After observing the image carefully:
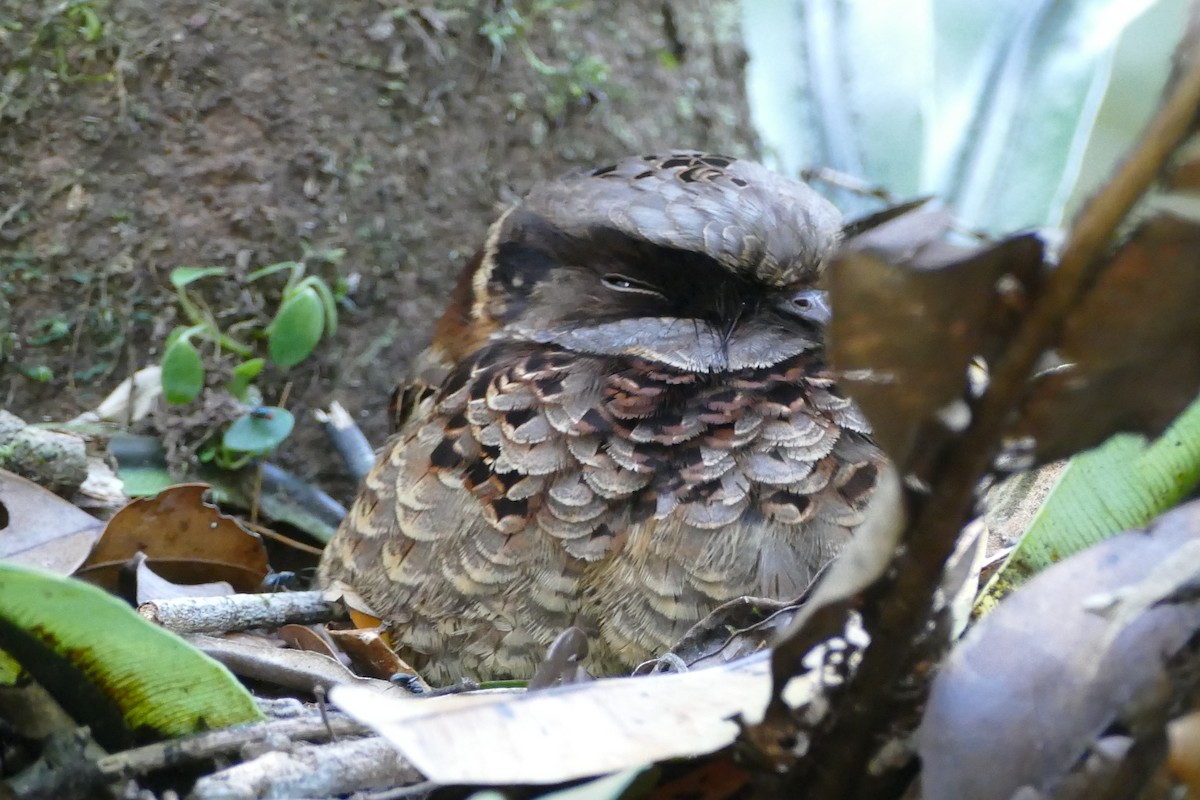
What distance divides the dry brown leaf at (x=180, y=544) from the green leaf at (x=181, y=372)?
0.30 metres

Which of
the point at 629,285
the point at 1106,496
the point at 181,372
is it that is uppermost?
the point at 1106,496

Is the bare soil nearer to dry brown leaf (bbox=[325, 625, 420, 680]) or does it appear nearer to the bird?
the bird

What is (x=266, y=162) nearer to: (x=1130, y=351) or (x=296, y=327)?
(x=296, y=327)

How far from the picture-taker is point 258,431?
209 centimetres

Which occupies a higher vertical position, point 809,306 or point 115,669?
point 809,306

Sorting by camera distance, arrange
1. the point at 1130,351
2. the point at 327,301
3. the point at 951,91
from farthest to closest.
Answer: the point at 951,91, the point at 327,301, the point at 1130,351

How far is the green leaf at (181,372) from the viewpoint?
198 centimetres

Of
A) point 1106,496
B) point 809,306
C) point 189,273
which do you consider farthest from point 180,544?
point 1106,496

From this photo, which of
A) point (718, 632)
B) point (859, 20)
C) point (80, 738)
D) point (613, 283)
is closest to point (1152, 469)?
point (718, 632)

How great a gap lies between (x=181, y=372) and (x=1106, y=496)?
158 centimetres

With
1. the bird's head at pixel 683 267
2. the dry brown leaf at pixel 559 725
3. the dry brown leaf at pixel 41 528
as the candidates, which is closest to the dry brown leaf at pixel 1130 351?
the dry brown leaf at pixel 559 725

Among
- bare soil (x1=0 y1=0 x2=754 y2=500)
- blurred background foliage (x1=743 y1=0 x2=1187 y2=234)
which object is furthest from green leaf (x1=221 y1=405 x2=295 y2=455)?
blurred background foliage (x1=743 y1=0 x2=1187 y2=234)

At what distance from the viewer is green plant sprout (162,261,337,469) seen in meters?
2.00

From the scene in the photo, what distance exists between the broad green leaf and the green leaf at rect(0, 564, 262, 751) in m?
0.82
